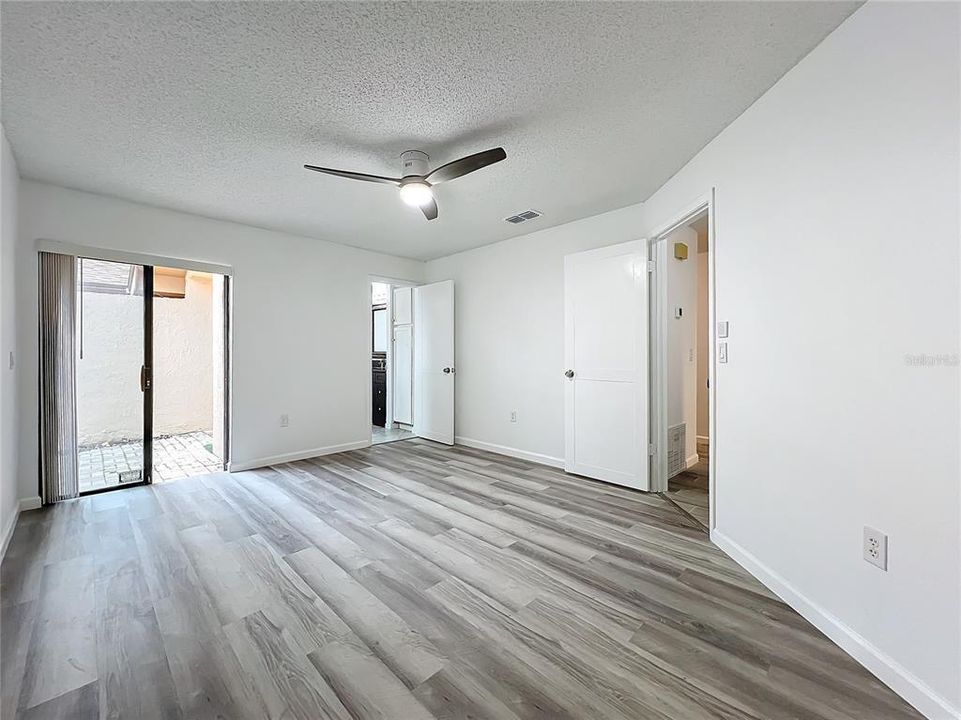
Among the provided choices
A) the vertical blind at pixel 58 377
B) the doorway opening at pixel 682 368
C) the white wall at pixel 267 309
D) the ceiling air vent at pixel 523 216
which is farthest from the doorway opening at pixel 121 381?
the doorway opening at pixel 682 368

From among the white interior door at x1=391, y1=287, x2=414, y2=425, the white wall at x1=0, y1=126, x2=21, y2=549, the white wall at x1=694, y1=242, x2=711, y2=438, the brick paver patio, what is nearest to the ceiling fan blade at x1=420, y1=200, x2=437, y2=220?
the white wall at x1=0, y1=126, x2=21, y2=549

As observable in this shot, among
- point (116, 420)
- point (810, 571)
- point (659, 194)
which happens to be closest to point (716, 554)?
point (810, 571)

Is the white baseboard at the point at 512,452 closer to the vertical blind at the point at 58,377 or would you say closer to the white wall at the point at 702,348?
the white wall at the point at 702,348

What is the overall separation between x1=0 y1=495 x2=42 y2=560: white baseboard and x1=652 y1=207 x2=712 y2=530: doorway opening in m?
4.33

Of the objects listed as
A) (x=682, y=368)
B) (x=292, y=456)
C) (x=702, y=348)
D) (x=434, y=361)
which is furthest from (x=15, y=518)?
(x=702, y=348)

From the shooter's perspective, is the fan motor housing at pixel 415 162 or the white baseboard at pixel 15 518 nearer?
the white baseboard at pixel 15 518

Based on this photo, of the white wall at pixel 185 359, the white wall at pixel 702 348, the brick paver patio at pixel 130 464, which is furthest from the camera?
the white wall at pixel 185 359

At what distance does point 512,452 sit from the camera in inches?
177

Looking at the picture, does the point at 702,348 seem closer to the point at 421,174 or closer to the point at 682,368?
the point at 682,368

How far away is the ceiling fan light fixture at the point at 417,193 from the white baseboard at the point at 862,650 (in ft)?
9.39

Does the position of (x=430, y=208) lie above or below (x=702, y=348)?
above

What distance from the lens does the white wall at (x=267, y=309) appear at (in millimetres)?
2994

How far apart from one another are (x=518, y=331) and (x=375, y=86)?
290 centimetres

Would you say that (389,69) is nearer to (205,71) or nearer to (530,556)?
(205,71)
